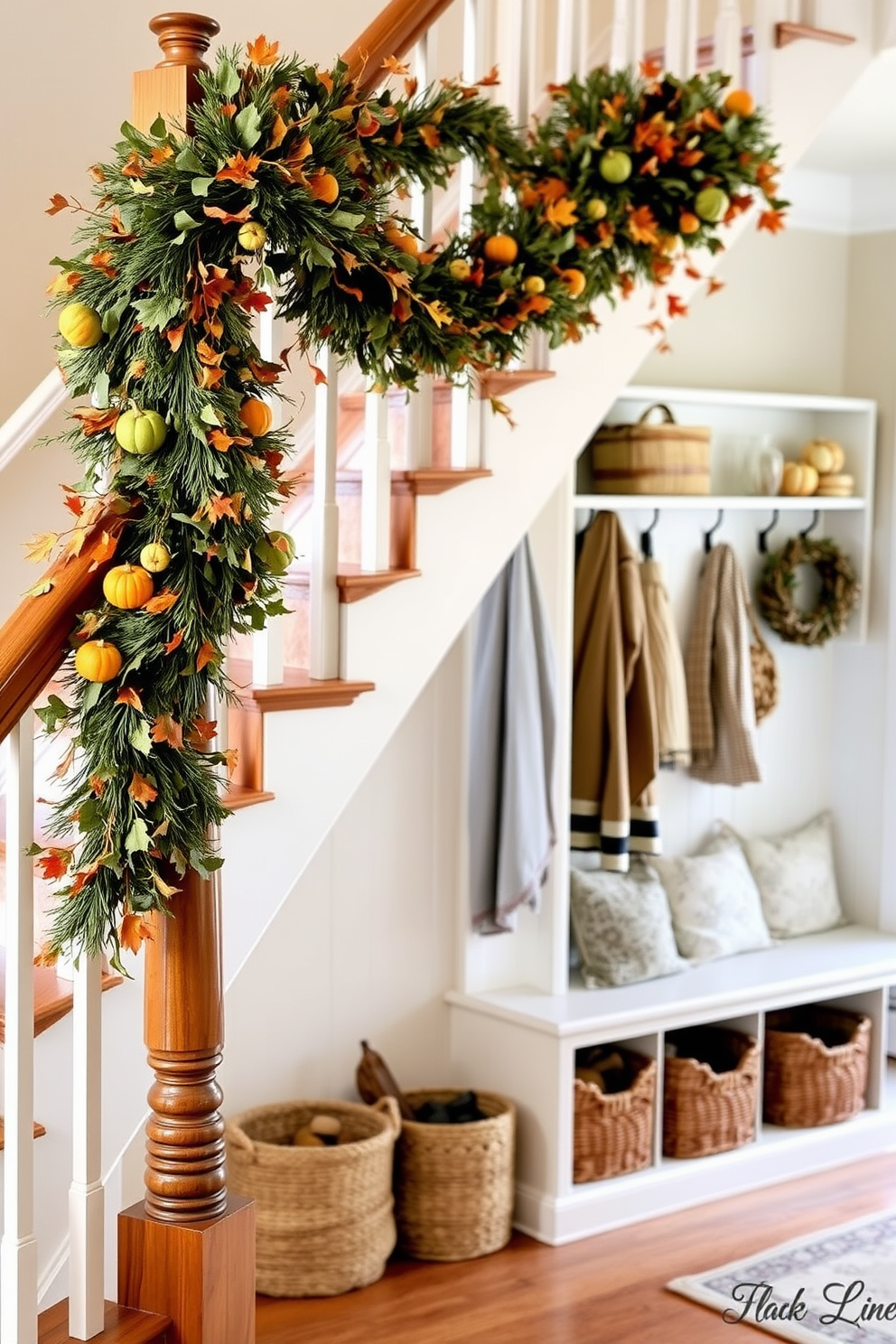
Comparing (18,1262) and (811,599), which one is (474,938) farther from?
(18,1262)

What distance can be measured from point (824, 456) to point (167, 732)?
3674 mm

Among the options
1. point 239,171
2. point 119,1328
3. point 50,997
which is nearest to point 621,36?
point 239,171

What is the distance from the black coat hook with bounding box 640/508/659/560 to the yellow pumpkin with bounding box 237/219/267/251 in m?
2.97

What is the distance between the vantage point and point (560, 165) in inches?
107

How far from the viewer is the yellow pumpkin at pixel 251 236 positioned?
165cm

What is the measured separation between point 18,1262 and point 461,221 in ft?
5.80

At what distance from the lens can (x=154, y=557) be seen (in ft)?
5.25

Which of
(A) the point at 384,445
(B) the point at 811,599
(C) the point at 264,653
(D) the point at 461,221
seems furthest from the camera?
(B) the point at 811,599

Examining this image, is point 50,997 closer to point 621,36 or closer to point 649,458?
point 621,36

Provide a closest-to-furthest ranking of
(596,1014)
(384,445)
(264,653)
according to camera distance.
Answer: (264,653)
(384,445)
(596,1014)

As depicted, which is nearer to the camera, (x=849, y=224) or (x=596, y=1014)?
(x=596, y=1014)

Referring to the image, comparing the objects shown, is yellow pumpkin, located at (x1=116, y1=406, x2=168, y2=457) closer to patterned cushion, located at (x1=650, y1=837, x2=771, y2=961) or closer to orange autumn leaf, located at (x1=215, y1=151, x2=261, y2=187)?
orange autumn leaf, located at (x1=215, y1=151, x2=261, y2=187)

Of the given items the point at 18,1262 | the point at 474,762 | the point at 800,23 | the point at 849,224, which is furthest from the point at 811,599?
the point at 18,1262

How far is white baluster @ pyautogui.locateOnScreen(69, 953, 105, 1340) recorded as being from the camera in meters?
1.60
